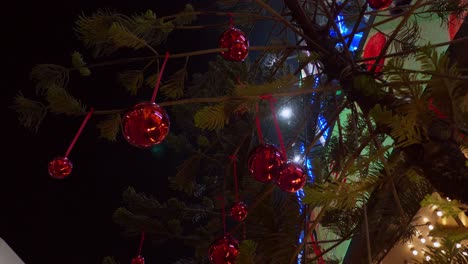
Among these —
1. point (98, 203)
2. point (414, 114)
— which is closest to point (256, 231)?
Result: point (414, 114)

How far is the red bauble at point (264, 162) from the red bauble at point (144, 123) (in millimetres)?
257

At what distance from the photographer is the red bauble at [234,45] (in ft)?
3.39

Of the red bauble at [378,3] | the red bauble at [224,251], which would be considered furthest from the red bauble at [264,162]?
the red bauble at [378,3]

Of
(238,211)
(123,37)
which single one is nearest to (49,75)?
(123,37)

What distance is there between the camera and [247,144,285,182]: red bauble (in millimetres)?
990

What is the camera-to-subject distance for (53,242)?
2.65 metres

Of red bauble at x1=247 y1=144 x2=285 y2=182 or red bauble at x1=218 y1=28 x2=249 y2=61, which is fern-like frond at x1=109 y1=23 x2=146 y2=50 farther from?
red bauble at x1=247 y1=144 x2=285 y2=182

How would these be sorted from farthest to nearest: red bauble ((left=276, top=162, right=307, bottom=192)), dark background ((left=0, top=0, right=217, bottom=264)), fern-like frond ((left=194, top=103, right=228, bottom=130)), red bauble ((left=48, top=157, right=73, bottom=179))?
dark background ((left=0, top=0, right=217, bottom=264)), red bauble ((left=48, top=157, right=73, bottom=179)), red bauble ((left=276, top=162, right=307, bottom=192)), fern-like frond ((left=194, top=103, right=228, bottom=130))

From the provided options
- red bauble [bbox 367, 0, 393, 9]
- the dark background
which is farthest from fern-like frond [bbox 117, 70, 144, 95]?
the dark background

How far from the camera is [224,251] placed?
3.45 ft

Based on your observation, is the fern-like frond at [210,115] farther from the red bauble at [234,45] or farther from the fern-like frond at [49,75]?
the fern-like frond at [49,75]

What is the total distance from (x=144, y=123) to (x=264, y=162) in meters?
0.32

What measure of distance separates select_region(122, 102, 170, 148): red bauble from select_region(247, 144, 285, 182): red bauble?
0.26 meters

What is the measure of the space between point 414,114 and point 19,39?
1.72 m
